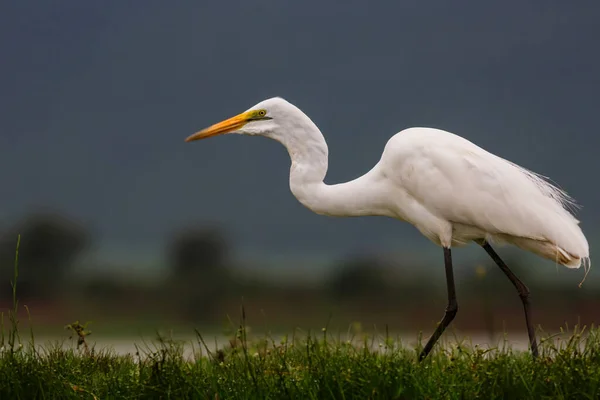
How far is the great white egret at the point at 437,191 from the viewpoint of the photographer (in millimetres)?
5219

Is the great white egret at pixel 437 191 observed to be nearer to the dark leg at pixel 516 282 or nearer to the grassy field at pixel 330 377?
the dark leg at pixel 516 282

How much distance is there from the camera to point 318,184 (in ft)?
17.7

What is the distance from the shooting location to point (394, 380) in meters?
3.63

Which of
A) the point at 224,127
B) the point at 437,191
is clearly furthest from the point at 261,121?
the point at 437,191

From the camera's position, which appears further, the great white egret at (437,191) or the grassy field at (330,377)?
the great white egret at (437,191)

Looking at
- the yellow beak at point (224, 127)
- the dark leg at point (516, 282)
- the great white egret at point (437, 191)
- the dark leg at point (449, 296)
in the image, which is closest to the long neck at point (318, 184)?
the great white egret at point (437, 191)

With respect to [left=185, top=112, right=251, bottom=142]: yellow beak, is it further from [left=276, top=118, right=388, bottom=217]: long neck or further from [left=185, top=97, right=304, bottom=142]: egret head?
[left=276, top=118, right=388, bottom=217]: long neck

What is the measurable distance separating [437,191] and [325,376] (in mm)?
1982

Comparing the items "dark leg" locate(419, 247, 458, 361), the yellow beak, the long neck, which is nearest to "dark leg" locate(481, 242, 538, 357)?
"dark leg" locate(419, 247, 458, 361)

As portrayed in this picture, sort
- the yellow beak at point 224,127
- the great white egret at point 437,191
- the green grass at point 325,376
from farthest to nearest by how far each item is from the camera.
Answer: the yellow beak at point 224,127
the great white egret at point 437,191
the green grass at point 325,376

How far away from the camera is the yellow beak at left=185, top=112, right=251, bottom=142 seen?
5465 mm

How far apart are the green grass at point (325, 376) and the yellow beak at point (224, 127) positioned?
5.75ft

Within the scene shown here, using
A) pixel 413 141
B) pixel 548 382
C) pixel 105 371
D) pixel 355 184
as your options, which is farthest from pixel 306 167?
pixel 548 382

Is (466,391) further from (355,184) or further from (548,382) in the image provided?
(355,184)
